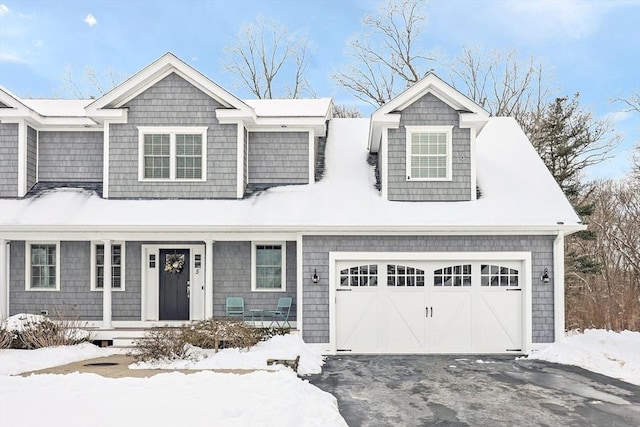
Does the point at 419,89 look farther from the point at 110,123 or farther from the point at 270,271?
the point at 110,123

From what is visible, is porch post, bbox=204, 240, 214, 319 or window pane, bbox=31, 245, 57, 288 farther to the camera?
window pane, bbox=31, 245, 57, 288

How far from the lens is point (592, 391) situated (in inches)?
337

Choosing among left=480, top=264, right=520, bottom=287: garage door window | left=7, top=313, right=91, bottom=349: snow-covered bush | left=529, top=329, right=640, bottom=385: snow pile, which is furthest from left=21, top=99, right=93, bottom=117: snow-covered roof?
left=529, top=329, right=640, bottom=385: snow pile

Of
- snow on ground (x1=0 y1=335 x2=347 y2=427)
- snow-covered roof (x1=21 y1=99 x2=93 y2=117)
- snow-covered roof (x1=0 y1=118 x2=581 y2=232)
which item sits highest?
snow-covered roof (x1=21 y1=99 x2=93 y2=117)

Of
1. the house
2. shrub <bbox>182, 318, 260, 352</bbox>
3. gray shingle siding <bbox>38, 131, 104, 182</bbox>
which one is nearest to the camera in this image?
shrub <bbox>182, 318, 260, 352</bbox>

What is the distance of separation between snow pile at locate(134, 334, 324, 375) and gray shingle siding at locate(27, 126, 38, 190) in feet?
21.7

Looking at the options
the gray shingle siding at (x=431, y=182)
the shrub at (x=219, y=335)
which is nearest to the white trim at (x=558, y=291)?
the gray shingle siding at (x=431, y=182)

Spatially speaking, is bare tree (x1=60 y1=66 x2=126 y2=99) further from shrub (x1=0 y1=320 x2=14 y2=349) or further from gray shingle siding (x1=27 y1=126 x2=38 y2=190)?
shrub (x1=0 y1=320 x2=14 y2=349)

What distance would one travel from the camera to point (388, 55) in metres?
26.7

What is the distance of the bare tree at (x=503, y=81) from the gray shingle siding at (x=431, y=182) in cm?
1360

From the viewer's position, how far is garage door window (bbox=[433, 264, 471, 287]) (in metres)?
12.2

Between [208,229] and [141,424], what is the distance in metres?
6.02

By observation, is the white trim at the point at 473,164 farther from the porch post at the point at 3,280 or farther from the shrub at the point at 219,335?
the porch post at the point at 3,280

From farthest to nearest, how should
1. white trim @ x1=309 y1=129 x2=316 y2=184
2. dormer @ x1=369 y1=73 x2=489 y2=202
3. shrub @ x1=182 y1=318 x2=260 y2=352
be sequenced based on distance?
1. white trim @ x1=309 y1=129 x2=316 y2=184
2. dormer @ x1=369 y1=73 x2=489 y2=202
3. shrub @ x1=182 y1=318 x2=260 y2=352
